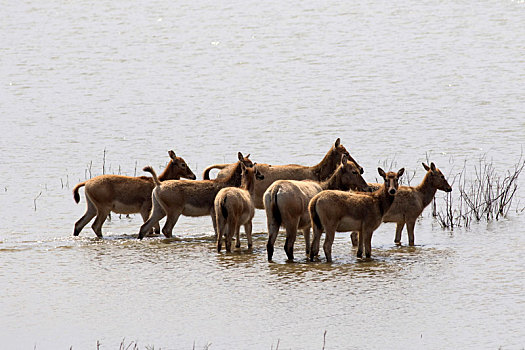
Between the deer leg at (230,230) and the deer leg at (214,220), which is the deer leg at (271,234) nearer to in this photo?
the deer leg at (230,230)

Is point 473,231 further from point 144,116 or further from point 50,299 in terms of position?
point 144,116

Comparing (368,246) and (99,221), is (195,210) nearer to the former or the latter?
(99,221)

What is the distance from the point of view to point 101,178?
56.3 feet

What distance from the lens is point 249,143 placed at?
87.1 feet

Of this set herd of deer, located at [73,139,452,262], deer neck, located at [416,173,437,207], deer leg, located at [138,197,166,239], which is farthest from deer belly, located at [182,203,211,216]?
deer neck, located at [416,173,437,207]

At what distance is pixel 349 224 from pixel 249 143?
39.6 feet

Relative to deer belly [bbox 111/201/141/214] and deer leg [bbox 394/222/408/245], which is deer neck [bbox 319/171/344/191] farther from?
deer belly [bbox 111/201/141/214]

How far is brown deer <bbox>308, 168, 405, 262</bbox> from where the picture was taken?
14.4 metres

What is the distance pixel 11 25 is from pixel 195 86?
18.8 meters

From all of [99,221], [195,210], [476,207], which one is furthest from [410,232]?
[99,221]

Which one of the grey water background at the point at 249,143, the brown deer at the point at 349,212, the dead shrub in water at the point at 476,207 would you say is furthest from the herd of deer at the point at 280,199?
the dead shrub in water at the point at 476,207

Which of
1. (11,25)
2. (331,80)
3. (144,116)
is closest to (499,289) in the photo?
(144,116)

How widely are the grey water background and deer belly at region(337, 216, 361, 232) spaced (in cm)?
46

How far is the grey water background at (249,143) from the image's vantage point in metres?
11.5
